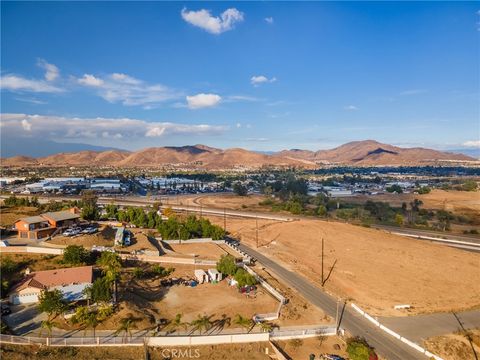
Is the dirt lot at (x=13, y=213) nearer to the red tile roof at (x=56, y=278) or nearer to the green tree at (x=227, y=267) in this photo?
the red tile roof at (x=56, y=278)

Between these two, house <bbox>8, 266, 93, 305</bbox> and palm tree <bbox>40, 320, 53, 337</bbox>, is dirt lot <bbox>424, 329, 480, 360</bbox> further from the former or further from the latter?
house <bbox>8, 266, 93, 305</bbox>

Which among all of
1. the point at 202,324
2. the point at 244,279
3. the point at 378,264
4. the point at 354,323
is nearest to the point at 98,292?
the point at 202,324

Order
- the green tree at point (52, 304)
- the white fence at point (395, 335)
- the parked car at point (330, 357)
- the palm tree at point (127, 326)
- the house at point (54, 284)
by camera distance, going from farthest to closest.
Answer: the house at point (54, 284)
the green tree at point (52, 304)
the white fence at point (395, 335)
the palm tree at point (127, 326)
the parked car at point (330, 357)

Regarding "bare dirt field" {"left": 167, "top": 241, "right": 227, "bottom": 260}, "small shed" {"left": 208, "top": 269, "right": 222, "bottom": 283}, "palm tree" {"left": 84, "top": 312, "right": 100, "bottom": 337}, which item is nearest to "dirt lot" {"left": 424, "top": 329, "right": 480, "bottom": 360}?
"small shed" {"left": 208, "top": 269, "right": 222, "bottom": 283}

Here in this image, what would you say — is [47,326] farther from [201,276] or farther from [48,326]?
[201,276]

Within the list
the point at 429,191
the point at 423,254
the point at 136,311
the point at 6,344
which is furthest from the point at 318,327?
the point at 429,191

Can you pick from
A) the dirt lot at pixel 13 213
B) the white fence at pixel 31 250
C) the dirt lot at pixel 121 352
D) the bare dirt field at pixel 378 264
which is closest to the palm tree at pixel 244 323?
the dirt lot at pixel 121 352
